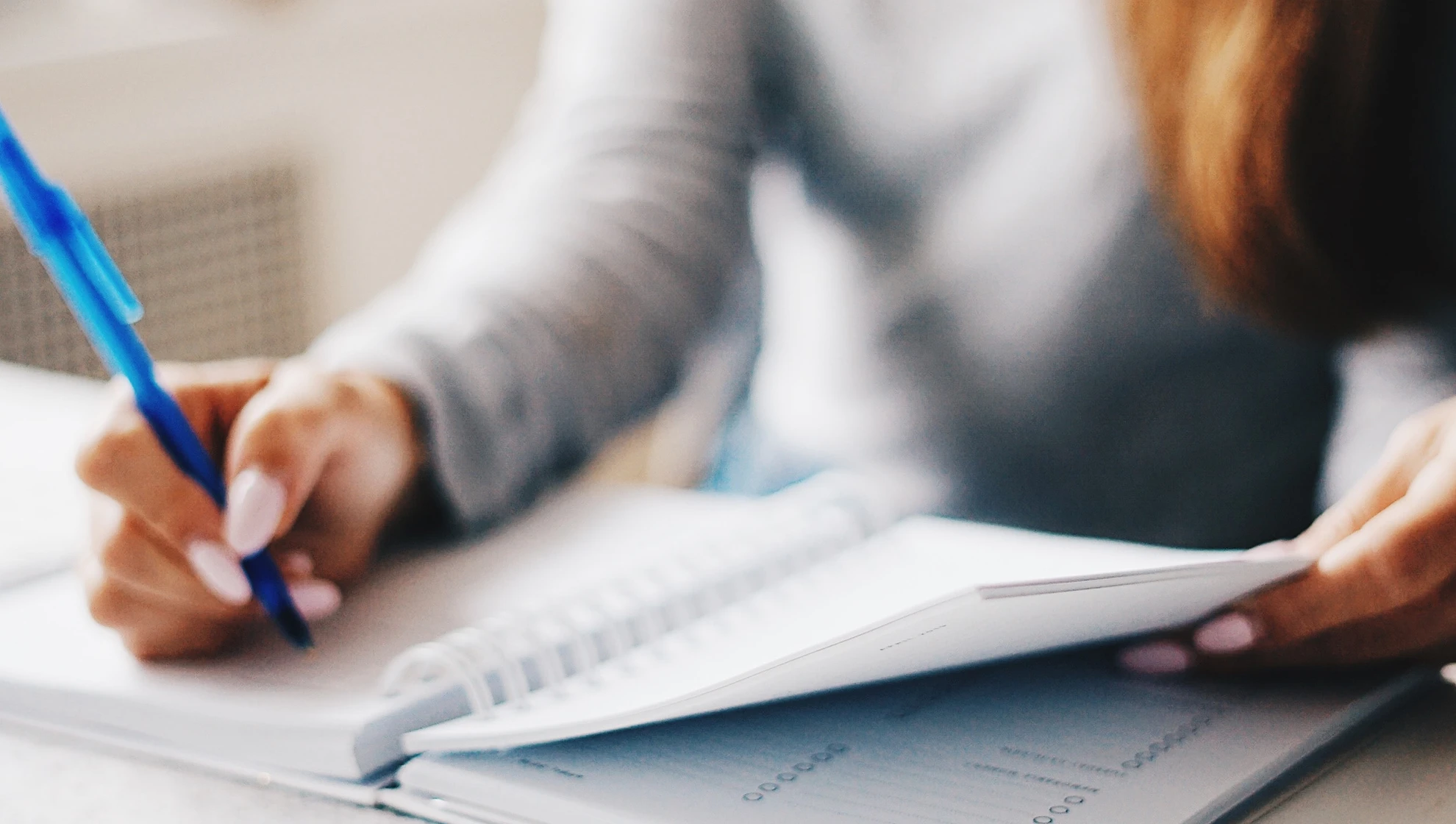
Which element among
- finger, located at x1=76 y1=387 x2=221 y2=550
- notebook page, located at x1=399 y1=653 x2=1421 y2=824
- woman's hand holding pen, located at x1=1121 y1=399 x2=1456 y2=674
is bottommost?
finger, located at x1=76 y1=387 x2=221 y2=550

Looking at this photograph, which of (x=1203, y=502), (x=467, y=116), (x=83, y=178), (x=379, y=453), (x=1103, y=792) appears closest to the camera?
(x=1103, y=792)

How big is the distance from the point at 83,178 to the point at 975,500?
1170mm

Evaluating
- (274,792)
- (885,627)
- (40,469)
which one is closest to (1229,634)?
(885,627)

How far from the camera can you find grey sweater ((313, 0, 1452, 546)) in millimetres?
661

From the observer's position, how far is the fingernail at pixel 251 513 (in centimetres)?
43

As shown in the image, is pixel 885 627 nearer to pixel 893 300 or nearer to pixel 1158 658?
pixel 1158 658

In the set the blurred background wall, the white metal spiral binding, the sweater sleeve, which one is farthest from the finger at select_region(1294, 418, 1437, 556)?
the blurred background wall

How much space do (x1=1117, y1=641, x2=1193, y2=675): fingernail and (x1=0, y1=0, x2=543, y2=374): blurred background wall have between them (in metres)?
1.37

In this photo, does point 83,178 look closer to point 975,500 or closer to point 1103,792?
point 975,500

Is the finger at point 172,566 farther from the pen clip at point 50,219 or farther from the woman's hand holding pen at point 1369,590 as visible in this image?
the woman's hand holding pen at point 1369,590

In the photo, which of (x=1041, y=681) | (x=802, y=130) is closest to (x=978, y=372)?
(x=802, y=130)

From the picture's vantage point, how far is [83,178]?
149 centimetres

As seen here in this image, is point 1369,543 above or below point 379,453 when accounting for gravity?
above

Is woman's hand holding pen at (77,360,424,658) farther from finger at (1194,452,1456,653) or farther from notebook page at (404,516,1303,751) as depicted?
finger at (1194,452,1456,653)
